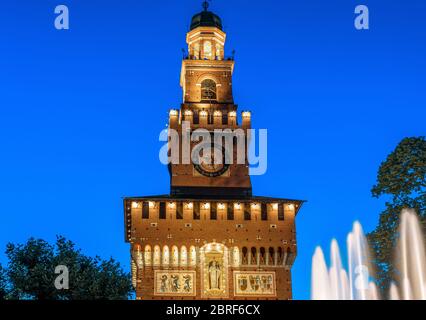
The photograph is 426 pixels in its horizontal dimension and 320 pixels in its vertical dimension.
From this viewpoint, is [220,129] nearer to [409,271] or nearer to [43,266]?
[43,266]

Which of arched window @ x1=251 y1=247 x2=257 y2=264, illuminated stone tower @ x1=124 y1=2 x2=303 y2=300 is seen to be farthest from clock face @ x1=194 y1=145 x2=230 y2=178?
arched window @ x1=251 y1=247 x2=257 y2=264

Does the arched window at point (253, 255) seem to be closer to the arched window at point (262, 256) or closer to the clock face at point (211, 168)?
the arched window at point (262, 256)

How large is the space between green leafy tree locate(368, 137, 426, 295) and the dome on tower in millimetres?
35455

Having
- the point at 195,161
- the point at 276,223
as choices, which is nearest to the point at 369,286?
the point at 276,223

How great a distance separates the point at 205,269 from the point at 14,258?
50.9 ft

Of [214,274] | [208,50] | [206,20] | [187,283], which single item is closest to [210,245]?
[214,274]

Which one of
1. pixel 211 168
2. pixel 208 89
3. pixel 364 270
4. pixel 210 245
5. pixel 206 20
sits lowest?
pixel 364 270

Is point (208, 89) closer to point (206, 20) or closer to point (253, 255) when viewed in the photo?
point (206, 20)

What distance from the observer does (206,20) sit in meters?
77.2

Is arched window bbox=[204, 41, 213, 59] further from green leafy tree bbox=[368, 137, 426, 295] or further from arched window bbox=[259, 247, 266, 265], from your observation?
green leafy tree bbox=[368, 137, 426, 295]

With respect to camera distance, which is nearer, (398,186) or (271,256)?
(398,186)

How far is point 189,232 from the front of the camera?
6319 centimetres

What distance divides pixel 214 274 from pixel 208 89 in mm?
19849

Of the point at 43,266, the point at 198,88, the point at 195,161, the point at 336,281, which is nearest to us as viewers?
the point at 336,281
